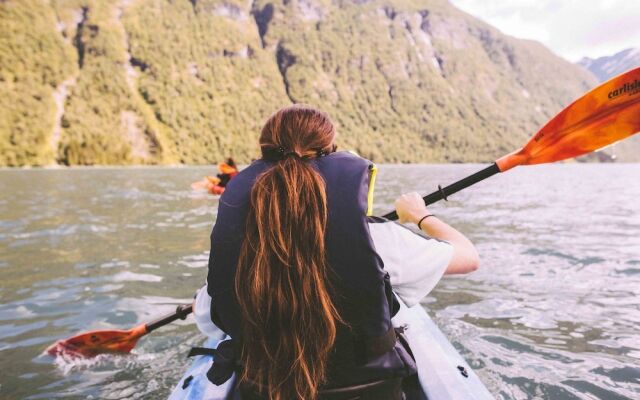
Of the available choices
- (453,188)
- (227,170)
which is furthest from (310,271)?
(227,170)

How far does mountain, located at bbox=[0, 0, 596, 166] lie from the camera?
8194 cm

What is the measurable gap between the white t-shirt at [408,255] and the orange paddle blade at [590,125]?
1.48 m

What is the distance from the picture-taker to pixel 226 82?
12331cm

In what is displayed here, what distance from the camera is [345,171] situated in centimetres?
169

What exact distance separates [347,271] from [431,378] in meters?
1.17

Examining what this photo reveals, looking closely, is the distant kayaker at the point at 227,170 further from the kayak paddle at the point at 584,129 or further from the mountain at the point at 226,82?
the mountain at the point at 226,82

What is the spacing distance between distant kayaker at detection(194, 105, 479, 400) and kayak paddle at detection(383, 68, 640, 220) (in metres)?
1.15

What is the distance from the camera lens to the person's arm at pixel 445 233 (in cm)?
186

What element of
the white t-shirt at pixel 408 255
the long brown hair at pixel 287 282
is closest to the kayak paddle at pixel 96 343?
the long brown hair at pixel 287 282

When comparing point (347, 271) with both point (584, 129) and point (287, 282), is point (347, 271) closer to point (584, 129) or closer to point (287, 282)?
point (287, 282)

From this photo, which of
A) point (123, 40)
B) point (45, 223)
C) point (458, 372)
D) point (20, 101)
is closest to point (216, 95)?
point (123, 40)

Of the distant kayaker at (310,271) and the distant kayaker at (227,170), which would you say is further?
the distant kayaker at (227,170)

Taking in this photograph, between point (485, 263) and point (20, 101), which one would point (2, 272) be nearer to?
point (485, 263)

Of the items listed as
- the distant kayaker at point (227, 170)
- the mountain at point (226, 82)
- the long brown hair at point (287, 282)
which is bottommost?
the long brown hair at point (287, 282)
